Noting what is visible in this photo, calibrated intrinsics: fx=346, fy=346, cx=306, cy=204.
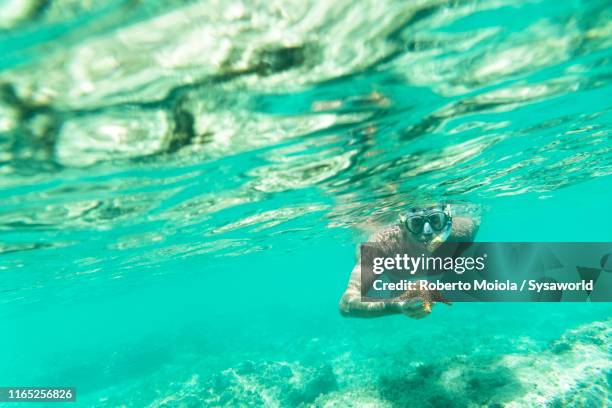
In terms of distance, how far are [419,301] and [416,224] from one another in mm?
3952

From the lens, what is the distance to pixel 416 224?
774 centimetres

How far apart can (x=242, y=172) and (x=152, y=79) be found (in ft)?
16.2

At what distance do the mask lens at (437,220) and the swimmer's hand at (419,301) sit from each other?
11.7 ft

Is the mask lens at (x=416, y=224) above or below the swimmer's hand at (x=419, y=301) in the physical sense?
above

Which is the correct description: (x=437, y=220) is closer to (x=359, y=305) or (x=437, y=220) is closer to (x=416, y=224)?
(x=416, y=224)

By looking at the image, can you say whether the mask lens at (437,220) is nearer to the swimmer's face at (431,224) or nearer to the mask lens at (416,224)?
the swimmer's face at (431,224)

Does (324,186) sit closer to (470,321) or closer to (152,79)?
A: (152,79)

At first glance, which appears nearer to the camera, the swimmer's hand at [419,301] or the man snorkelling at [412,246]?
the swimmer's hand at [419,301]

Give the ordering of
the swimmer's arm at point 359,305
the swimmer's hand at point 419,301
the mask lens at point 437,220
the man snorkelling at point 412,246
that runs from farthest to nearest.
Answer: the mask lens at point 437,220, the swimmer's arm at point 359,305, the man snorkelling at point 412,246, the swimmer's hand at point 419,301

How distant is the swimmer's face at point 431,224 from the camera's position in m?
7.50

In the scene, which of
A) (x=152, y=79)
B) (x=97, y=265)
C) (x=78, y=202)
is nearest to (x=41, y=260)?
(x=97, y=265)

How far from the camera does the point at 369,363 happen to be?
1722 cm

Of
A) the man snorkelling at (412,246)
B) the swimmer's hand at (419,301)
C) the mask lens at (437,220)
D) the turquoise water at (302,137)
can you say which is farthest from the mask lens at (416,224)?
the swimmer's hand at (419,301)

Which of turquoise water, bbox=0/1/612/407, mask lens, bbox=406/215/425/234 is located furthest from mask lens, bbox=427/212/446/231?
turquoise water, bbox=0/1/612/407
